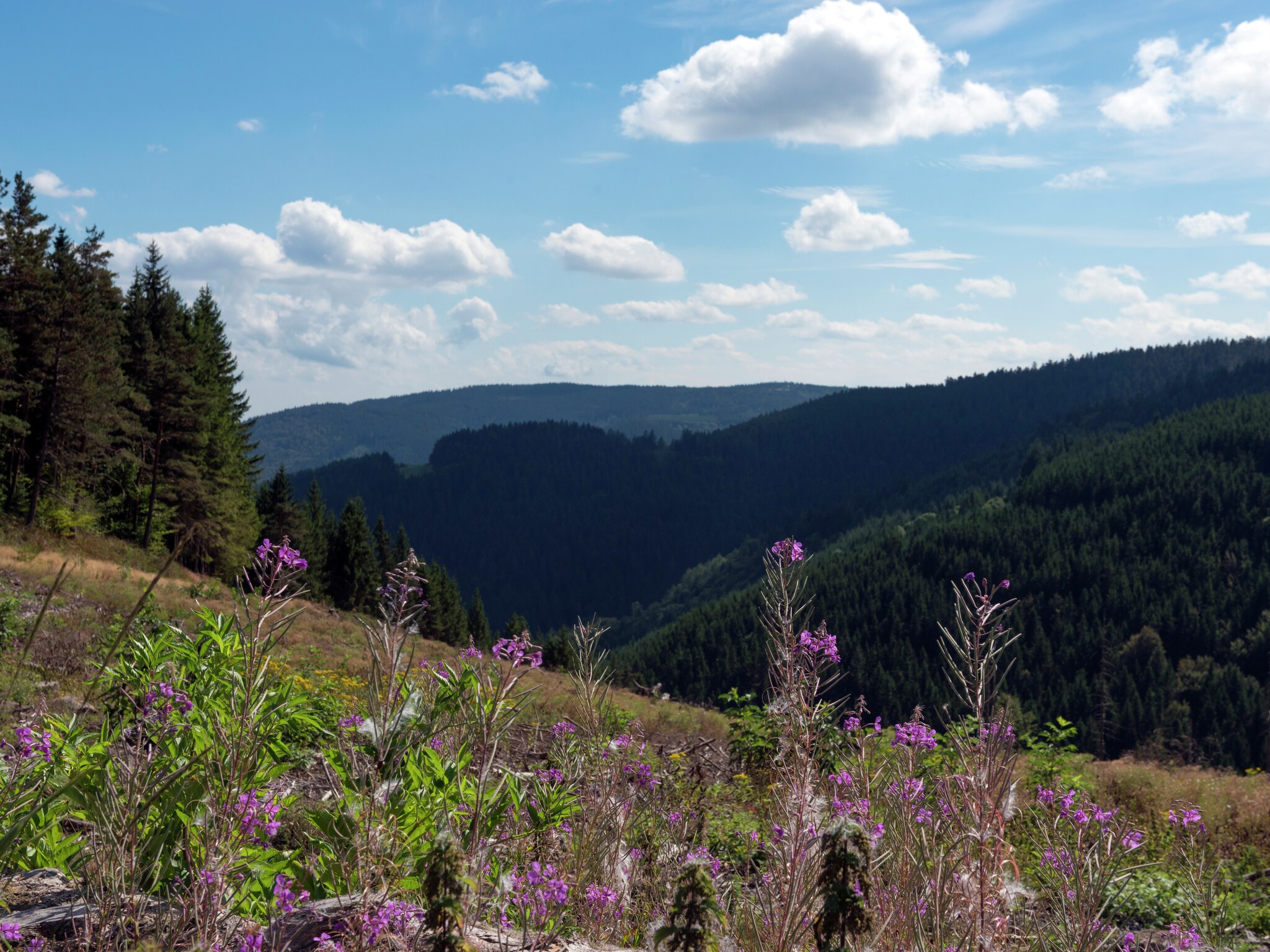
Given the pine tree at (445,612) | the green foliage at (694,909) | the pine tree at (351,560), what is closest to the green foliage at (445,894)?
the green foliage at (694,909)

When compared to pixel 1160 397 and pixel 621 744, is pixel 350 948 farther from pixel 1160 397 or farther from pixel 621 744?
pixel 1160 397

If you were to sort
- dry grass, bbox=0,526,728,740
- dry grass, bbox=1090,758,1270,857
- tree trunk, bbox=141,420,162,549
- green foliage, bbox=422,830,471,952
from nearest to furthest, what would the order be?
green foliage, bbox=422,830,471,952 → dry grass, bbox=1090,758,1270,857 → dry grass, bbox=0,526,728,740 → tree trunk, bbox=141,420,162,549

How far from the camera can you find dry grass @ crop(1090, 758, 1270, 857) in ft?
24.8

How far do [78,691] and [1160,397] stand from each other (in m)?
220

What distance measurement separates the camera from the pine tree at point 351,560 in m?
47.4

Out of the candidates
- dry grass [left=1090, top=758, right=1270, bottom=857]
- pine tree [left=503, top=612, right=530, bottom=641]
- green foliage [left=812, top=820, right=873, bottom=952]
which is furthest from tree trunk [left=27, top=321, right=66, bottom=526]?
green foliage [left=812, top=820, right=873, bottom=952]

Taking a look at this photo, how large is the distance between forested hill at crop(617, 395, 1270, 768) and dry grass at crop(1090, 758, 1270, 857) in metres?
64.5

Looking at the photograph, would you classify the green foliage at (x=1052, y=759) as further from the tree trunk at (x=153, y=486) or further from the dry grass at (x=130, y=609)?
the tree trunk at (x=153, y=486)

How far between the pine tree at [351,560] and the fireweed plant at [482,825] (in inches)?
1827

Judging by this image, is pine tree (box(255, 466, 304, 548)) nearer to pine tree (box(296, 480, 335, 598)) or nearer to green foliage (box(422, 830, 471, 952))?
pine tree (box(296, 480, 335, 598))

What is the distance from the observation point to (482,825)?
228 cm

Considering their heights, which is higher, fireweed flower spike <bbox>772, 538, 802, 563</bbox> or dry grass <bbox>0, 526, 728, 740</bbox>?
fireweed flower spike <bbox>772, 538, 802, 563</bbox>

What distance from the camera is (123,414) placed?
84.5 ft

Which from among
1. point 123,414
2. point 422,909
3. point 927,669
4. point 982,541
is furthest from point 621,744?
point 982,541
